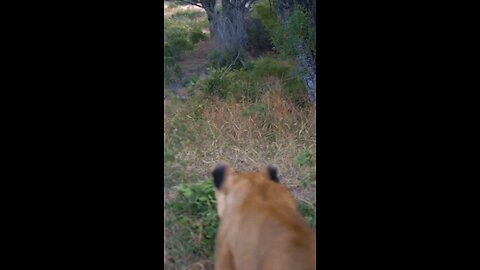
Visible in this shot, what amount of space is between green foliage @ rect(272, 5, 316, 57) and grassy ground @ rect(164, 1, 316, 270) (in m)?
0.07

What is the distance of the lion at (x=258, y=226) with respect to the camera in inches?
106

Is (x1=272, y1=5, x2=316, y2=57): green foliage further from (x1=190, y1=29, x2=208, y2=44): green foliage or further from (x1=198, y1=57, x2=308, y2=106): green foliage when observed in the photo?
(x1=190, y1=29, x2=208, y2=44): green foliage

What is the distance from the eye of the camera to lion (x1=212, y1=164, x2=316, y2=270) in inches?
106

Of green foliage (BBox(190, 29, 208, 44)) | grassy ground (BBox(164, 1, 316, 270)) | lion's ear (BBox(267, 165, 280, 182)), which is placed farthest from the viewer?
green foliage (BBox(190, 29, 208, 44))

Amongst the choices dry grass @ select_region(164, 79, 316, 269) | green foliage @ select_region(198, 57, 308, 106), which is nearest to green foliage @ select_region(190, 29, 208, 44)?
green foliage @ select_region(198, 57, 308, 106)

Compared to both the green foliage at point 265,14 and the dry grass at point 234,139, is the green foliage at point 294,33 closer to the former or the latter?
the green foliage at point 265,14

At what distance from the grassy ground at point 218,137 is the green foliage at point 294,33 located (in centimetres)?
7

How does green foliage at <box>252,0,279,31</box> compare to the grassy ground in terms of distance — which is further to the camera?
green foliage at <box>252,0,279,31</box>

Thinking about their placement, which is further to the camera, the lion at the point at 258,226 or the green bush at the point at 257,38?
the green bush at the point at 257,38

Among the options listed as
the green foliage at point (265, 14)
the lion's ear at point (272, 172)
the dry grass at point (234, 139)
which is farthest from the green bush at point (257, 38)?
the lion's ear at point (272, 172)

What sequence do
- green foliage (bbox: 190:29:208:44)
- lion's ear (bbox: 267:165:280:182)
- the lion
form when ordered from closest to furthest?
the lion < lion's ear (bbox: 267:165:280:182) < green foliage (bbox: 190:29:208:44)

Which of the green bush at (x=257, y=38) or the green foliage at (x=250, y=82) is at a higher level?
the green bush at (x=257, y=38)

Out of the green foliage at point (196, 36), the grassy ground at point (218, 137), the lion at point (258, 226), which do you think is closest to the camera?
the lion at point (258, 226)
